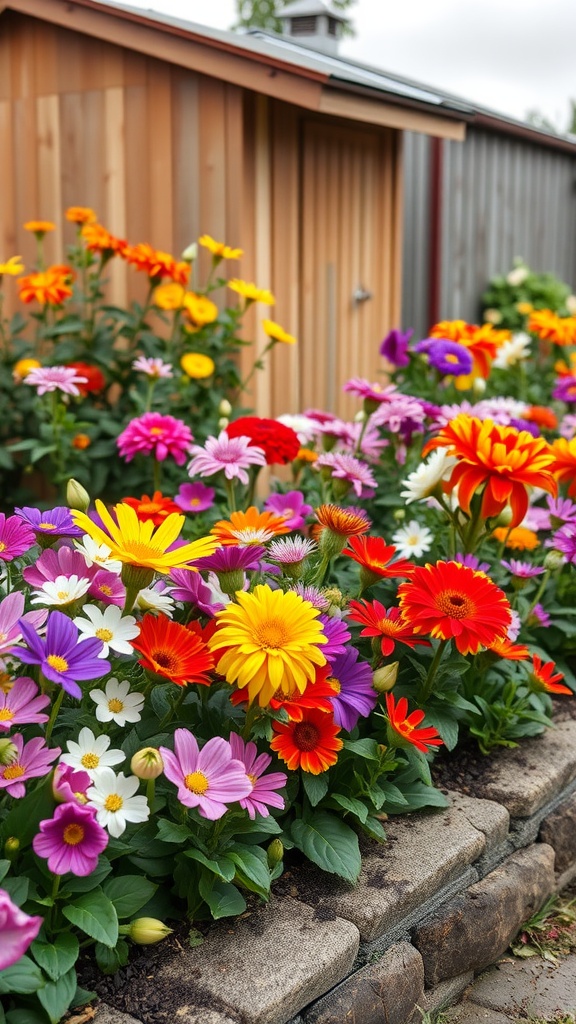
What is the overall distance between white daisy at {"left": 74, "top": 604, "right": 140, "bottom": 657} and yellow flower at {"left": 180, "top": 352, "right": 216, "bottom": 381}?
219 centimetres

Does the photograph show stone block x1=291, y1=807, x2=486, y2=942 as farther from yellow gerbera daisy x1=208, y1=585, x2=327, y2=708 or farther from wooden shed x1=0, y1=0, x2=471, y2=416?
wooden shed x1=0, y1=0, x2=471, y2=416

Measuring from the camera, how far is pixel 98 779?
5.05 ft

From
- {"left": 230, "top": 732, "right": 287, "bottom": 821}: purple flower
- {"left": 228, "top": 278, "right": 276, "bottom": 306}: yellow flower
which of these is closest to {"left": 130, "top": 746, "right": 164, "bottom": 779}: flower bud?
{"left": 230, "top": 732, "right": 287, "bottom": 821}: purple flower

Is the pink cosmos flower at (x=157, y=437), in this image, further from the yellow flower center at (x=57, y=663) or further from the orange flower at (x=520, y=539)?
the yellow flower center at (x=57, y=663)

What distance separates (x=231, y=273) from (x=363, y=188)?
1.17 meters

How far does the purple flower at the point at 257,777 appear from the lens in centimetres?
166

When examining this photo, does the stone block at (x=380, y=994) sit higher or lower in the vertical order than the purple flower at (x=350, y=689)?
lower

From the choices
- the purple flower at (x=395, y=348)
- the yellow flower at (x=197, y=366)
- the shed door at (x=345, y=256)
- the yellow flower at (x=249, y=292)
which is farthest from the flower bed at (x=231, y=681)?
the shed door at (x=345, y=256)

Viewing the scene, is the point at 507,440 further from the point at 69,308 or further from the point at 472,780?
the point at 69,308

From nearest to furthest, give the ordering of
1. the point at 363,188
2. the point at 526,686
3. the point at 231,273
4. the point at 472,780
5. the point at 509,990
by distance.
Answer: the point at 509,990
the point at 472,780
the point at 526,686
the point at 231,273
the point at 363,188

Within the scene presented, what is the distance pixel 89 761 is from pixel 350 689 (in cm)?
56

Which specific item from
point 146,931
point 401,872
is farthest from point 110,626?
point 401,872

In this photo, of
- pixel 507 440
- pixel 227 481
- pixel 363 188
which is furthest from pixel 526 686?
pixel 363 188

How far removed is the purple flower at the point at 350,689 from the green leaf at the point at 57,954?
0.60 meters
